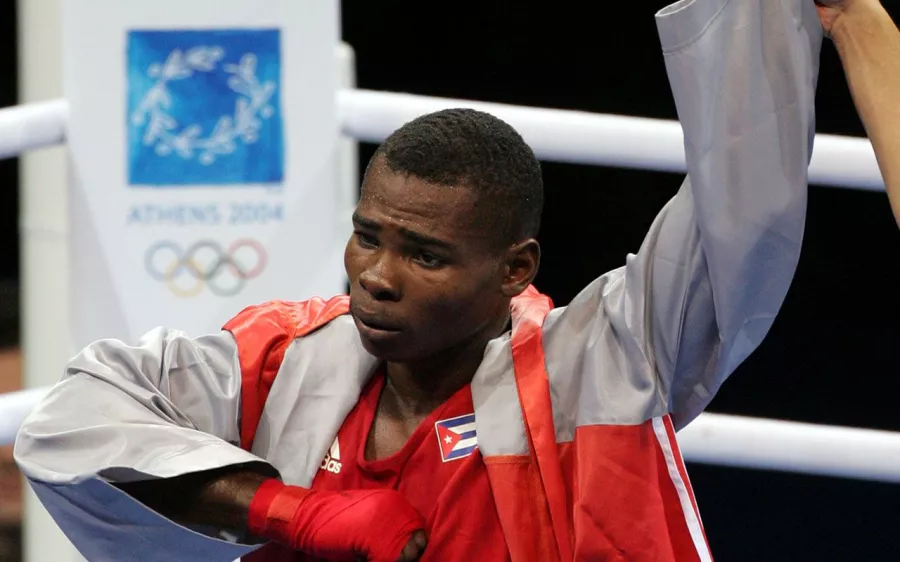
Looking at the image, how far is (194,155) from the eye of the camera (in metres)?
1.55


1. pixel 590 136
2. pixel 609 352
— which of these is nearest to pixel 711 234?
pixel 609 352

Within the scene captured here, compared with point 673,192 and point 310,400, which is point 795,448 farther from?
point 673,192

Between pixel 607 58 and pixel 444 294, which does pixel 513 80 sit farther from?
pixel 444 294

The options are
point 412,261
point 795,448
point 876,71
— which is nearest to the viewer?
point 876,71

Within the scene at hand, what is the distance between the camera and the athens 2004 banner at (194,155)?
1.54m

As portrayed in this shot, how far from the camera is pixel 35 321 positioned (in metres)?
1.75

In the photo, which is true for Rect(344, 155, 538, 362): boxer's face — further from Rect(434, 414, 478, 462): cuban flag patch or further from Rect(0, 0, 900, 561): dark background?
Rect(0, 0, 900, 561): dark background

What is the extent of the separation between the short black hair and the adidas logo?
0.81ft

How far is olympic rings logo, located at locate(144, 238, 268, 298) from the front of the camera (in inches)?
Result: 61.4

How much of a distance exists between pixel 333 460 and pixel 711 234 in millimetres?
407

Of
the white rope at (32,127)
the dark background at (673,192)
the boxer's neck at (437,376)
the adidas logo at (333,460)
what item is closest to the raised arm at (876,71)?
the boxer's neck at (437,376)

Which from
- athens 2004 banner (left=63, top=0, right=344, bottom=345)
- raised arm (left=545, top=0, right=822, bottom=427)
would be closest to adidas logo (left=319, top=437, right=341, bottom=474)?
raised arm (left=545, top=0, right=822, bottom=427)

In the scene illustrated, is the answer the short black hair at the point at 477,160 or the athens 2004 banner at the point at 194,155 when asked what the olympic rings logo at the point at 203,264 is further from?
the short black hair at the point at 477,160

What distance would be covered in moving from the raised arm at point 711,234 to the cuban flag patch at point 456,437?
88mm
